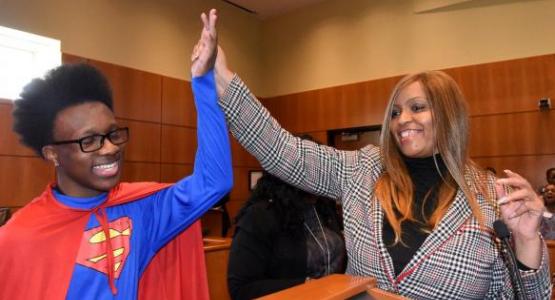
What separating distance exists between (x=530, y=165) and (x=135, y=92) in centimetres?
476

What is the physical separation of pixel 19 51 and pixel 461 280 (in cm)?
465

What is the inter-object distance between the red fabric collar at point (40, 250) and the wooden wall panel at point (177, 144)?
14.7ft

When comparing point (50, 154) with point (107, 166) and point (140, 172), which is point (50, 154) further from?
point (140, 172)

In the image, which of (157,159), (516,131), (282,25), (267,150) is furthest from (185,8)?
(267,150)

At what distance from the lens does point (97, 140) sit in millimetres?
1107

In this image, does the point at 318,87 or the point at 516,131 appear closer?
the point at 516,131

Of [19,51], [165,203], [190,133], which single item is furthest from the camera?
[190,133]

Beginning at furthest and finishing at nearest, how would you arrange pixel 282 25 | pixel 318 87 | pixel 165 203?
1. pixel 282 25
2. pixel 318 87
3. pixel 165 203

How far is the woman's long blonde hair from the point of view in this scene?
1.24 metres

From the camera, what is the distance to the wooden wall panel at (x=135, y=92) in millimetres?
5017

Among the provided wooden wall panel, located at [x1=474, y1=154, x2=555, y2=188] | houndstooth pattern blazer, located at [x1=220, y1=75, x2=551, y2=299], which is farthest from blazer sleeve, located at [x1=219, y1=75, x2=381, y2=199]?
wooden wall panel, located at [x1=474, y1=154, x2=555, y2=188]

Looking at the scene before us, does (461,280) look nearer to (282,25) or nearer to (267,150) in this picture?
(267,150)

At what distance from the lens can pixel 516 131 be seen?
496 cm

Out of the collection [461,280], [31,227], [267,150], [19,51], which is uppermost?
[19,51]
